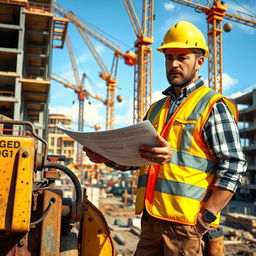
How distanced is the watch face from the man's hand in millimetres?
358

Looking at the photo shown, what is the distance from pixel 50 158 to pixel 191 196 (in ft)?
4.09

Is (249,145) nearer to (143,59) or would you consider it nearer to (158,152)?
(143,59)

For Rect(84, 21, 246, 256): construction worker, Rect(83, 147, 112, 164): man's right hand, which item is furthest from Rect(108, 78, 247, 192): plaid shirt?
Rect(83, 147, 112, 164): man's right hand

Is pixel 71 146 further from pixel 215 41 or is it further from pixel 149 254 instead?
pixel 149 254

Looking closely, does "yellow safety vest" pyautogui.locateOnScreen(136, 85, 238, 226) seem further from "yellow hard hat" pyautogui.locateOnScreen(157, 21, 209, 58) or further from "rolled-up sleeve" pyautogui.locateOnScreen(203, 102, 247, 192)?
"yellow hard hat" pyautogui.locateOnScreen(157, 21, 209, 58)

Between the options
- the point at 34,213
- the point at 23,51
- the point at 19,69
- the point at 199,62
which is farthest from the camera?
the point at 23,51

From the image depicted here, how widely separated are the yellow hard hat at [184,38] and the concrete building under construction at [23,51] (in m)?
19.3

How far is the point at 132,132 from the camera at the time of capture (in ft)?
5.08

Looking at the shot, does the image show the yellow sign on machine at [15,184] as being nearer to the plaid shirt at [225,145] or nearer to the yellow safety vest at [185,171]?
the yellow safety vest at [185,171]

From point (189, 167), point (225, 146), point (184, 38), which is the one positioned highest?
point (184, 38)

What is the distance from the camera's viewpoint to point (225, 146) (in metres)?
1.76

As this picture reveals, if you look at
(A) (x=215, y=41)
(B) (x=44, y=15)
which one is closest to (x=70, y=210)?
(B) (x=44, y=15)

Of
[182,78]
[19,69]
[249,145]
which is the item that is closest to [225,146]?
[182,78]

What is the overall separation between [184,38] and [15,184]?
129cm
